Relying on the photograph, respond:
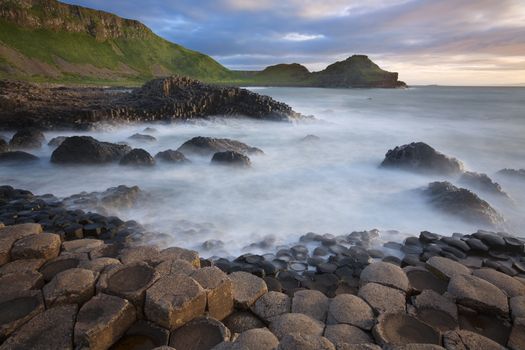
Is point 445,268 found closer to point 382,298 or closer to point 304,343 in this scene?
point 382,298

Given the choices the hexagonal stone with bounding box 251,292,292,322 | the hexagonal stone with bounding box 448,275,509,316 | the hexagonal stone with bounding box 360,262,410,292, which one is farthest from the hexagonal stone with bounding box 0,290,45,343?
the hexagonal stone with bounding box 448,275,509,316

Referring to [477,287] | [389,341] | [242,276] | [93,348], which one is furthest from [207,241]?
[477,287]

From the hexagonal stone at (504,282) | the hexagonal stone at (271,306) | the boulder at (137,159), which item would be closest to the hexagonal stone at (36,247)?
the hexagonal stone at (271,306)

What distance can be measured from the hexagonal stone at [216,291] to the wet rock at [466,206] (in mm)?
6337

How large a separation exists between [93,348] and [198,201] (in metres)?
5.93

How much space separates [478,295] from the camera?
408 centimetres

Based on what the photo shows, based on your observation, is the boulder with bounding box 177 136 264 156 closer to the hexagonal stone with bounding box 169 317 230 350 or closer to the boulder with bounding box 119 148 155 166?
the boulder with bounding box 119 148 155 166

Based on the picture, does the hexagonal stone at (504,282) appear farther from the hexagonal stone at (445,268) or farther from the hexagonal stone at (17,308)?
the hexagonal stone at (17,308)

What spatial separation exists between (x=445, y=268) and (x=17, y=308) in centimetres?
537

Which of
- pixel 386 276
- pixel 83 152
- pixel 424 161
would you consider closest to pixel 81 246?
pixel 386 276

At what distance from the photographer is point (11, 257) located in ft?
14.2

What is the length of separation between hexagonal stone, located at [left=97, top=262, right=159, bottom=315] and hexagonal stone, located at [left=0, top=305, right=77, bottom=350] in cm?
41

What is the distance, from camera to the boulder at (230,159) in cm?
1178

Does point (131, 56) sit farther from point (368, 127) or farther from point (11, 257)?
point (11, 257)
